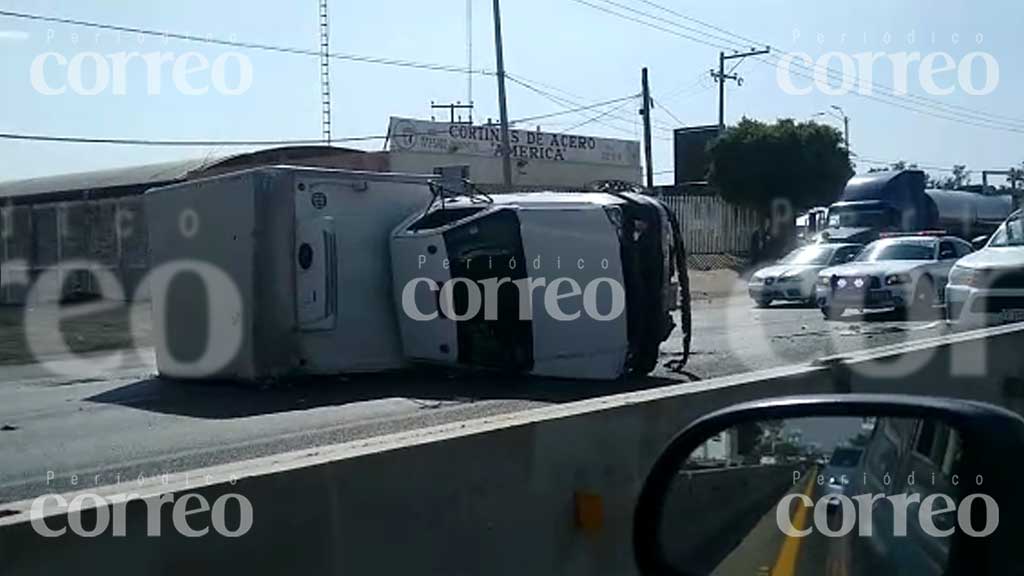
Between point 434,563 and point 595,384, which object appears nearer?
point 434,563

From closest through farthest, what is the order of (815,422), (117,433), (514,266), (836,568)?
(815,422) < (836,568) < (117,433) < (514,266)

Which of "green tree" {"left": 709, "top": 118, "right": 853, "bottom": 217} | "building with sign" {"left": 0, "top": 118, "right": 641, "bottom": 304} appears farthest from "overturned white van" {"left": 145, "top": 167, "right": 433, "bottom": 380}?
"green tree" {"left": 709, "top": 118, "right": 853, "bottom": 217}

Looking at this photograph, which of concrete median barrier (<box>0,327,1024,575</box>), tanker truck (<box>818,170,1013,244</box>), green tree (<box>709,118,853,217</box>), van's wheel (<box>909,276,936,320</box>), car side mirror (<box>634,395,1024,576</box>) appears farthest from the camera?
green tree (<box>709,118,853,217</box>)

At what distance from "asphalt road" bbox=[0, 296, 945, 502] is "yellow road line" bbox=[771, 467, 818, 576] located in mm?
3709

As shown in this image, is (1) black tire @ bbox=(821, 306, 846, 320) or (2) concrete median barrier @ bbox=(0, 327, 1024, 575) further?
(1) black tire @ bbox=(821, 306, 846, 320)

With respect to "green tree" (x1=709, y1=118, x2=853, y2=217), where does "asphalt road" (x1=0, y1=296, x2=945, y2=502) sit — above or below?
below

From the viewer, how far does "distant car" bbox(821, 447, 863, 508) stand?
10.8ft

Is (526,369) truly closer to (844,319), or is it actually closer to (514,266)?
(514,266)

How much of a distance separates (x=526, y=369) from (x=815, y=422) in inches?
377

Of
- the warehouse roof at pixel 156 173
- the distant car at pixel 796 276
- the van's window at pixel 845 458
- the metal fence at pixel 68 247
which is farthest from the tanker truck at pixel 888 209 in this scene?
the van's window at pixel 845 458

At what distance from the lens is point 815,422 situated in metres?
3.22

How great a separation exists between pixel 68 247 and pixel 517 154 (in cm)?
1866

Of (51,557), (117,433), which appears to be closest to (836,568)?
(51,557)

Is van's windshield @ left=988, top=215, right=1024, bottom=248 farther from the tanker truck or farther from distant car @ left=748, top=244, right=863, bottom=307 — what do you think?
the tanker truck
